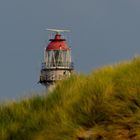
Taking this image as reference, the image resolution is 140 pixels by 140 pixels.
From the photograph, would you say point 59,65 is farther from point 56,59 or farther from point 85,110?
point 85,110

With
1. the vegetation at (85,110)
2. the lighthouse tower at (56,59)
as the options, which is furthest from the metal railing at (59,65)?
the vegetation at (85,110)

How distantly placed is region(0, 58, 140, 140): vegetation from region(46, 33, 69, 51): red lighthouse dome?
63.9 m

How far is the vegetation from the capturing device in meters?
8.49

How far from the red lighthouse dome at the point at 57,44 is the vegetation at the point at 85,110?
63.9 meters


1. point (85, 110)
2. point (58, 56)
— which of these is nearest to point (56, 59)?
point (58, 56)

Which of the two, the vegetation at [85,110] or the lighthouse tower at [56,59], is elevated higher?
the lighthouse tower at [56,59]

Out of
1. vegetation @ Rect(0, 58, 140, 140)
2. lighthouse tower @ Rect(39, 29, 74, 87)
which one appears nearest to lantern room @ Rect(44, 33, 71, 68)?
lighthouse tower @ Rect(39, 29, 74, 87)

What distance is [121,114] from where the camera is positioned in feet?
28.0

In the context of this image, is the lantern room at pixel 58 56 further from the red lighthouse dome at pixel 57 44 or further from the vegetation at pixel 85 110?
the vegetation at pixel 85 110

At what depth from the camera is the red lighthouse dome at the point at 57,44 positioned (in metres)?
74.5

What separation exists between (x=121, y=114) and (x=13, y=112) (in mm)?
2331

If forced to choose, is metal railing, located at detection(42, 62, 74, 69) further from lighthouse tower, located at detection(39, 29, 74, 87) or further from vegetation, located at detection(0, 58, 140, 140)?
vegetation, located at detection(0, 58, 140, 140)

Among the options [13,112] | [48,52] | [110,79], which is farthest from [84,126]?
[48,52]

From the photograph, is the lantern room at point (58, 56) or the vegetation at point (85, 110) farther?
the lantern room at point (58, 56)
